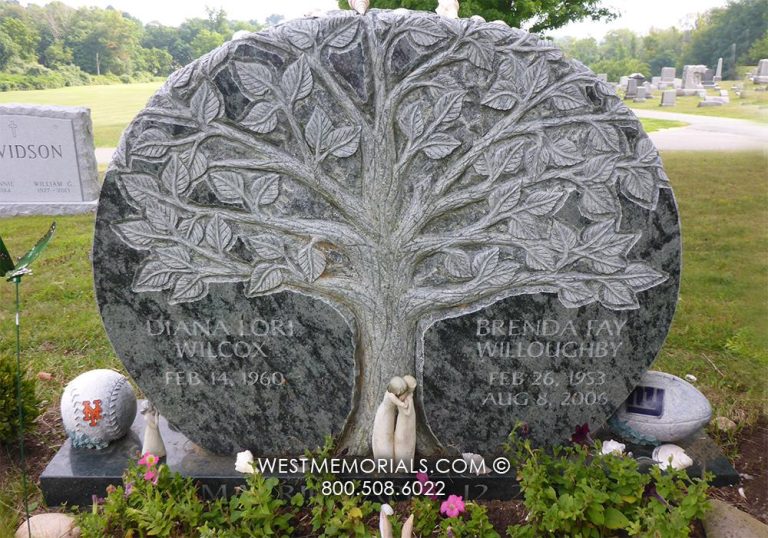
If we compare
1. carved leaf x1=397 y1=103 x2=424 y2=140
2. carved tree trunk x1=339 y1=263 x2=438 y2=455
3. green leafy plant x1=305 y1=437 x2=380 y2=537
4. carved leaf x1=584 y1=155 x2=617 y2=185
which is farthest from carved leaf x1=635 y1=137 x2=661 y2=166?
green leafy plant x1=305 y1=437 x2=380 y2=537

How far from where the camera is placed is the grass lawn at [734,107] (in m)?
7.99

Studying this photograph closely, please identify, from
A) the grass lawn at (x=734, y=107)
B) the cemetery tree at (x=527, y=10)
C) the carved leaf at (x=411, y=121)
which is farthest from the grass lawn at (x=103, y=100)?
the carved leaf at (x=411, y=121)

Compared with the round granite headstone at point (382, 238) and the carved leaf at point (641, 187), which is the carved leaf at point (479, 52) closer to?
the round granite headstone at point (382, 238)

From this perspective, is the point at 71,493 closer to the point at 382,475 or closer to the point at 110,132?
the point at 382,475

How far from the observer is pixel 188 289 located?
2910 millimetres

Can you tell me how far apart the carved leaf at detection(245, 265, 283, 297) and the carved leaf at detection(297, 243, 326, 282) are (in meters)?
0.13

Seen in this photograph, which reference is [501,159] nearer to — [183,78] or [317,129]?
[317,129]

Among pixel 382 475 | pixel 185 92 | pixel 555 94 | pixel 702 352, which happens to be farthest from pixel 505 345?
pixel 702 352

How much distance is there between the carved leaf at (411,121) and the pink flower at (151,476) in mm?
1991

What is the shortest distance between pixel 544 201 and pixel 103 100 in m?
14.8

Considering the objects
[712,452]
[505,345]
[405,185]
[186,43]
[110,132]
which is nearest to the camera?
[405,185]

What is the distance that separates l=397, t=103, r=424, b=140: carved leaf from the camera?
2717 millimetres

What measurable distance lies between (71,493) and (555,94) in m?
3.09

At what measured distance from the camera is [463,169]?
2.78 m
